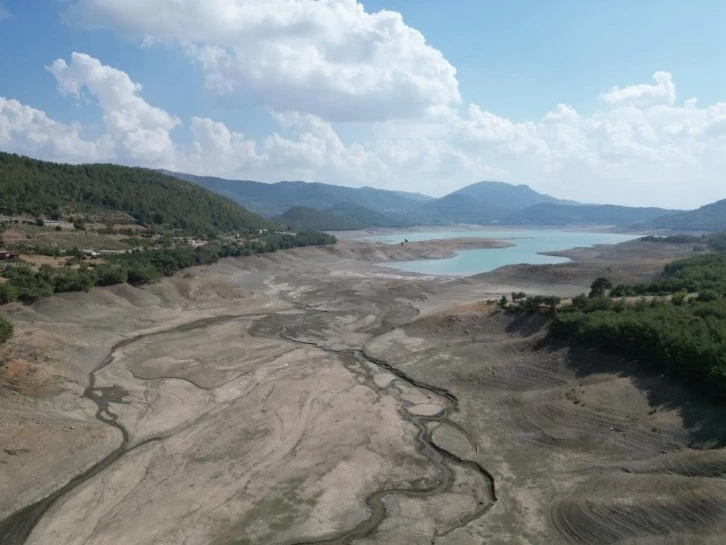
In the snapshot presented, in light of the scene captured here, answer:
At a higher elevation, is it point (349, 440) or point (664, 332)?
point (664, 332)

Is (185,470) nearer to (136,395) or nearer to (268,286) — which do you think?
(136,395)

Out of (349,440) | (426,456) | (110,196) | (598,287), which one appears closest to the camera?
(426,456)

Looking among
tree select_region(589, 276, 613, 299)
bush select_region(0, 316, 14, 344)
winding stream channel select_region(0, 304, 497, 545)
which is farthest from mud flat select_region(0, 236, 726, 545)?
tree select_region(589, 276, 613, 299)

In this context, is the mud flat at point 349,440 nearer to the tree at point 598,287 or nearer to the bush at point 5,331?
the bush at point 5,331

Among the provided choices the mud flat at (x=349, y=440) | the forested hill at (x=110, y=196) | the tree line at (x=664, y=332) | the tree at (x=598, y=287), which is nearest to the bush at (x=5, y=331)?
the mud flat at (x=349, y=440)

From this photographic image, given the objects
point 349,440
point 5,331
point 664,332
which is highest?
point 664,332

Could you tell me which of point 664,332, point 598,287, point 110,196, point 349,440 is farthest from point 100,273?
point 110,196

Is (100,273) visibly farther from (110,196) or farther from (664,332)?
(110,196)

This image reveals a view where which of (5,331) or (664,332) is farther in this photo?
(5,331)
